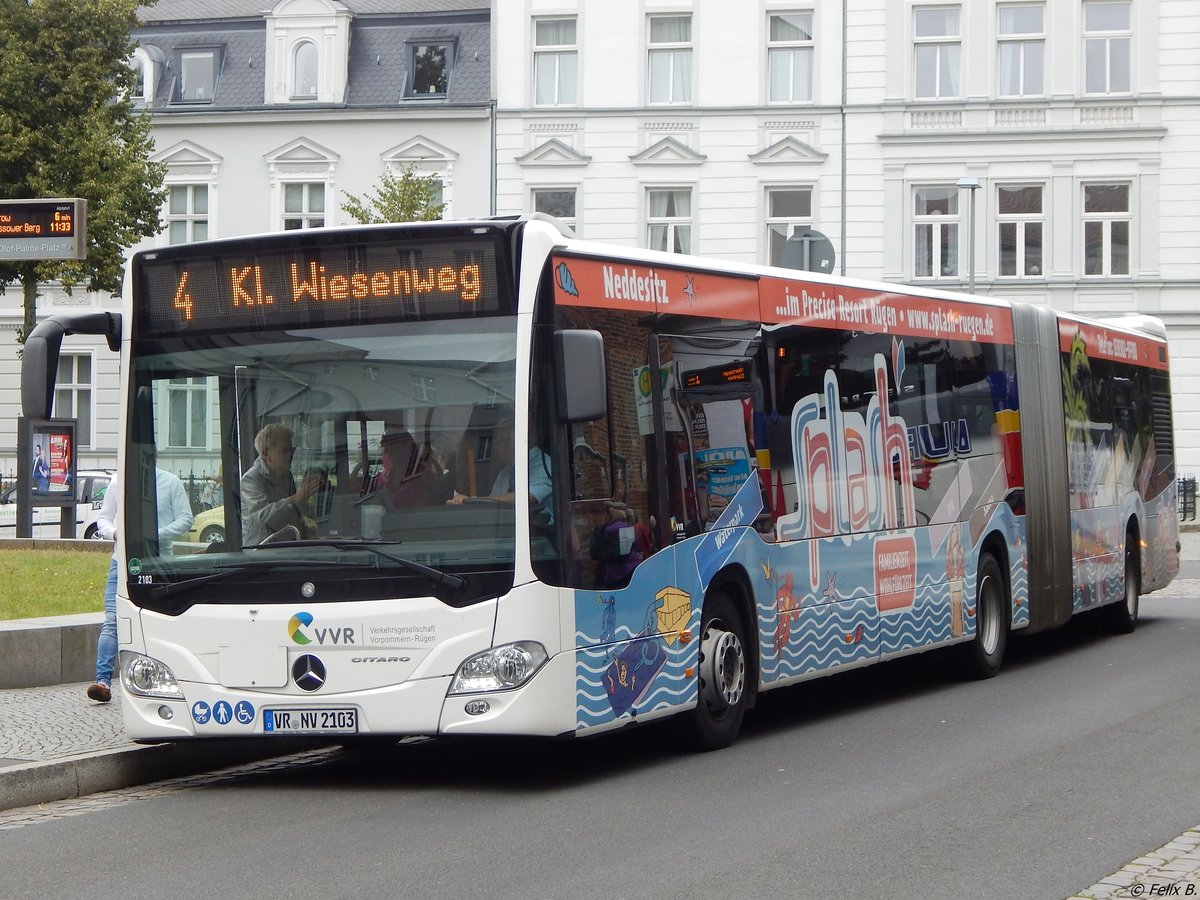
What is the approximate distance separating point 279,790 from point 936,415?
6469mm

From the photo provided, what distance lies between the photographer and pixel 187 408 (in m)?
9.64

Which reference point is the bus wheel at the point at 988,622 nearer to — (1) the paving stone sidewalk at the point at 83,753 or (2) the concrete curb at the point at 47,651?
(1) the paving stone sidewalk at the point at 83,753

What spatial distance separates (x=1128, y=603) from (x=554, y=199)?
26.2 metres

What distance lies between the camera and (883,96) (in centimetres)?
4162

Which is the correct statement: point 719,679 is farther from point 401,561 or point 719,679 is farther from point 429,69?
point 429,69

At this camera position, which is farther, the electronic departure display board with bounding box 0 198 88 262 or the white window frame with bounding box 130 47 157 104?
the white window frame with bounding box 130 47 157 104

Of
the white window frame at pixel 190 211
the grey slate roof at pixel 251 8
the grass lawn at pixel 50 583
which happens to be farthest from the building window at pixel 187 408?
the grey slate roof at pixel 251 8

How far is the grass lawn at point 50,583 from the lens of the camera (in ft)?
50.8

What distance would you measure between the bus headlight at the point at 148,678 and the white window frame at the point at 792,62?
34.1m

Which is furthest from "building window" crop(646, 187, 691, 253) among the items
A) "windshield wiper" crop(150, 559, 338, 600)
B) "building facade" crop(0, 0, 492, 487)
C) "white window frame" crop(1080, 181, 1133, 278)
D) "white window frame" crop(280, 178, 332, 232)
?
"windshield wiper" crop(150, 559, 338, 600)

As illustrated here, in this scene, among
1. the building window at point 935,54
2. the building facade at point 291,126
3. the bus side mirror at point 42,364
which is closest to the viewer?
the bus side mirror at point 42,364

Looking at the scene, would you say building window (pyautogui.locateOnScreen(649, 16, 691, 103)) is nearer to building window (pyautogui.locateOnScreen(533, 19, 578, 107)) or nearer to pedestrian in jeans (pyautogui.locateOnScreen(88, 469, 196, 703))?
building window (pyautogui.locateOnScreen(533, 19, 578, 107))

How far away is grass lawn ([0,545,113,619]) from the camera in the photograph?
50.8 ft

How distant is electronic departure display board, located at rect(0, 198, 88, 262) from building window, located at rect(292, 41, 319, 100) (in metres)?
29.2
